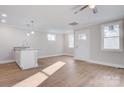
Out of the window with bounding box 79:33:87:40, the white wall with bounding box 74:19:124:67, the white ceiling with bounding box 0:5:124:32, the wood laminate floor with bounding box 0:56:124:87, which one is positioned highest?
the white ceiling with bounding box 0:5:124:32

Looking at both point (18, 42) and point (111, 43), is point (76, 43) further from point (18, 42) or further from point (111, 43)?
point (18, 42)

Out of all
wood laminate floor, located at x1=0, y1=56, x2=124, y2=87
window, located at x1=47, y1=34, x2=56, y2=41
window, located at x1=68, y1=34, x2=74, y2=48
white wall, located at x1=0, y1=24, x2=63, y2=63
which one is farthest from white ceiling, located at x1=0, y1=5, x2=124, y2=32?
window, located at x1=68, y1=34, x2=74, y2=48

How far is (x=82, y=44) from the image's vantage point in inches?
232

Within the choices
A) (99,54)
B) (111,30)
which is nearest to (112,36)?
(111,30)

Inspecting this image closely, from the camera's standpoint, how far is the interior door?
556 cm

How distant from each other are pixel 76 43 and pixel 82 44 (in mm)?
560

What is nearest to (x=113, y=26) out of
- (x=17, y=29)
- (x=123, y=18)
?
(x=123, y=18)

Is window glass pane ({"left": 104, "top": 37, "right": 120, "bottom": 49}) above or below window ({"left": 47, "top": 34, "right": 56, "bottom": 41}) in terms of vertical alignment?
below

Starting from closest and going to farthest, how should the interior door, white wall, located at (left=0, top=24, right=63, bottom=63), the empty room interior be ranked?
1. the empty room interior
2. white wall, located at (left=0, top=24, right=63, bottom=63)
3. the interior door

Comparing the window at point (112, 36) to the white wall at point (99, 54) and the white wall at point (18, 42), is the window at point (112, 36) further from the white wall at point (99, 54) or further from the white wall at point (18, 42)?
the white wall at point (18, 42)

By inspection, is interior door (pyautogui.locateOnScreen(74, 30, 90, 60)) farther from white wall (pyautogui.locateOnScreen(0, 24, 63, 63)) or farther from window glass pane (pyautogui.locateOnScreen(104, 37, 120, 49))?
white wall (pyautogui.locateOnScreen(0, 24, 63, 63))

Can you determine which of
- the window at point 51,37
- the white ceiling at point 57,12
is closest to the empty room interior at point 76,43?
the white ceiling at point 57,12
